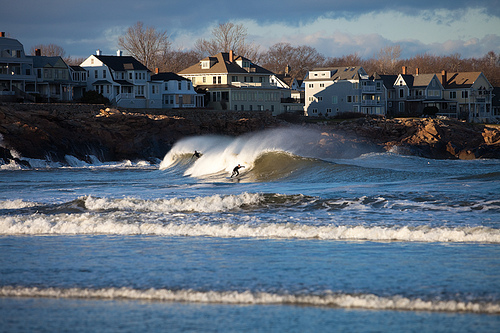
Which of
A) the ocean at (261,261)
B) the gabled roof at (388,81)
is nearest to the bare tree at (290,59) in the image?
the gabled roof at (388,81)

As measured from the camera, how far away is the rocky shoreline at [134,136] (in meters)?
43.6

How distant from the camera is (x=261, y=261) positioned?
10219mm

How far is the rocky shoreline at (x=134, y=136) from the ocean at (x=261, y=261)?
24.4 m

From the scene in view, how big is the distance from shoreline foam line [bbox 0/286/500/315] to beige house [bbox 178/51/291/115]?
7677cm

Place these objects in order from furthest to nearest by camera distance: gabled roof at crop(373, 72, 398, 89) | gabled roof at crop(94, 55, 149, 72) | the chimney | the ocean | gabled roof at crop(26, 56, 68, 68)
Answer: the chimney, gabled roof at crop(373, 72, 398, 89), gabled roof at crop(94, 55, 149, 72), gabled roof at crop(26, 56, 68, 68), the ocean

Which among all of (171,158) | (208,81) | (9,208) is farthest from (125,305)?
(208,81)

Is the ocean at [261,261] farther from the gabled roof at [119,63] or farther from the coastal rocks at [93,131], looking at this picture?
the gabled roof at [119,63]

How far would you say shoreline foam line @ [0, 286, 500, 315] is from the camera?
7629 millimetres

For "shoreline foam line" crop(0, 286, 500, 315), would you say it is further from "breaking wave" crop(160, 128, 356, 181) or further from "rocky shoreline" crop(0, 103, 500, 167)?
"rocky shoreline" crop(0, 103, 500, 167)

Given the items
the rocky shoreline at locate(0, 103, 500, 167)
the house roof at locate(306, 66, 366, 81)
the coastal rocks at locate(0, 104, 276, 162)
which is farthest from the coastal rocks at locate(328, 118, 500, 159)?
the house roof at locate(306, 66, 366, 81)

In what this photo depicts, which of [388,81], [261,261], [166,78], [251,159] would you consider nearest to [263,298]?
[261,261]

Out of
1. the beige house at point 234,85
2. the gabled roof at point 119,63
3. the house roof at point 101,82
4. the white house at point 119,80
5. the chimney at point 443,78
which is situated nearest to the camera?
the house roof at point 101,82

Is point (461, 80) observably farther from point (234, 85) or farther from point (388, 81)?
point (234, 85)

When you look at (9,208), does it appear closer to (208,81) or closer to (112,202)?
(112,202)
